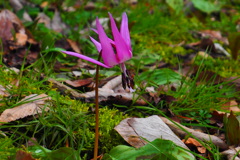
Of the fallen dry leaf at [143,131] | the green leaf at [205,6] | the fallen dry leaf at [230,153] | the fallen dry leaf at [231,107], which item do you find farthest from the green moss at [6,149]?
the green leaf at [205,6]

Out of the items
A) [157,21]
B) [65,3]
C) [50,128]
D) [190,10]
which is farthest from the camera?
[190,10]

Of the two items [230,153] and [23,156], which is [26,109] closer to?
[23,156]

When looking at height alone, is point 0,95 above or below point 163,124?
above

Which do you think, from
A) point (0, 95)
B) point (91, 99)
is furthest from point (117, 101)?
point (0, 95)

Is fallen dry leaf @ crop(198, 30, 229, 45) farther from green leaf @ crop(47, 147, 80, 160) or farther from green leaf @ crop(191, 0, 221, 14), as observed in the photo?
green leaf @ crop(47, 147, 80, 160)

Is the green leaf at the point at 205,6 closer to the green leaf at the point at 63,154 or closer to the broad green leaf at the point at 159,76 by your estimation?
the broad green leaf at the point at 159,76

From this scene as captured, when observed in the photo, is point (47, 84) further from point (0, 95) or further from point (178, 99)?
point (178, 99)

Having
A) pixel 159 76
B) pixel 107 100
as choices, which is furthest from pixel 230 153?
pixel 159 76
